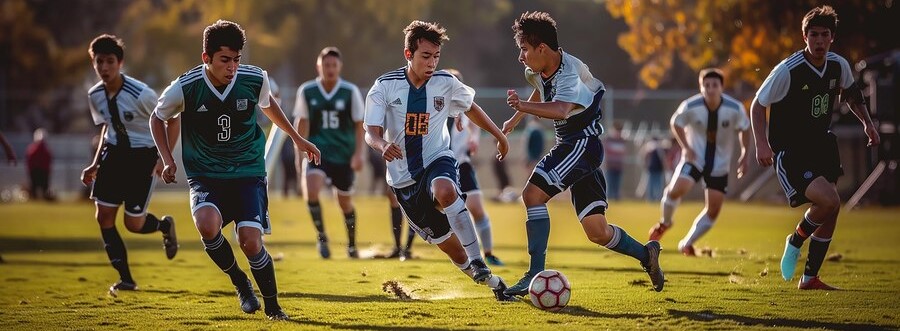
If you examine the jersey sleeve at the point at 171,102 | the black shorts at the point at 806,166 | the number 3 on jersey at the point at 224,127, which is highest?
the jersey sleeve at the point at 171,102

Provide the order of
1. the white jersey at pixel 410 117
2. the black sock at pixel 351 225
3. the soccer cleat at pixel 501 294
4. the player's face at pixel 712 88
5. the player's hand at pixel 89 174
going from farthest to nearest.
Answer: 1. the black sock at pixel 351 225
2. the player's face at pixel 712 88
3. the player's hand at pixel 89 174
4. the soccer cleat at pixel 501 294
5. the white jersey at pixel 410 117

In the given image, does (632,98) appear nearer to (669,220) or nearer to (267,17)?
(267,17)

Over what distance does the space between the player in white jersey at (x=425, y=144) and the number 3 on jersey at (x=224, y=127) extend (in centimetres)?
98

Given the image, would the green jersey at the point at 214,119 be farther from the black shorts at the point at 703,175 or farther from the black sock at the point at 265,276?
the black shorts at the point at 703,175

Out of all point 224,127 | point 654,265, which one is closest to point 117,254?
point 224,127

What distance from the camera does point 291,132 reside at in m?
8.85

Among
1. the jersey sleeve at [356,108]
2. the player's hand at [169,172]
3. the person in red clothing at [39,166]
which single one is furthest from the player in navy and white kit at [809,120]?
the person in red clothing at [39,166]

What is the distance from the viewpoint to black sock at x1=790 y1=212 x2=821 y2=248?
10.1 meters

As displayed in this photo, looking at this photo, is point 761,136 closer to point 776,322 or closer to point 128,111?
point 776,322

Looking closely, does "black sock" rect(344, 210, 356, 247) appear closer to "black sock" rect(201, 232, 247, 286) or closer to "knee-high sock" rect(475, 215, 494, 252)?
"knee-high sock" rect(475, 215, 494, 252)

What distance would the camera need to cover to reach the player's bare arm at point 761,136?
31.5 ft

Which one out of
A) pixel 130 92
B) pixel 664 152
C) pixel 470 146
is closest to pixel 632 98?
pixel 664 152

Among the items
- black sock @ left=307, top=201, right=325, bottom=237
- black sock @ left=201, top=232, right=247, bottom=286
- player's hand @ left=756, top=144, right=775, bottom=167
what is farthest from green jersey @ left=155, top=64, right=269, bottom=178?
black sock @ left=307, top=201, right=325, bottom=237

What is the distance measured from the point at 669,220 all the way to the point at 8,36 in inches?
1357
